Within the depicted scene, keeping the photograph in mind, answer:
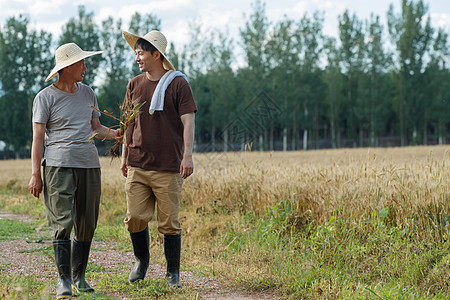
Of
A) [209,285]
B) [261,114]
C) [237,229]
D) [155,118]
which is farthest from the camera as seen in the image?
[261,114]

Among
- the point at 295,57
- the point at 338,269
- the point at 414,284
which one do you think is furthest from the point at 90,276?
the point at 295,57

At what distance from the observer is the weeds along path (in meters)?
4.11

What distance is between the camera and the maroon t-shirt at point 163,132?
405 centimetres

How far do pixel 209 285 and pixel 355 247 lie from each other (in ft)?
5.21

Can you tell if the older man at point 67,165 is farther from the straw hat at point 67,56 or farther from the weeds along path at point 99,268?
the weeds along path at point 99,268

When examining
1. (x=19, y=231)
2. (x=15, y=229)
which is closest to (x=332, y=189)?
(x=19, y=231)

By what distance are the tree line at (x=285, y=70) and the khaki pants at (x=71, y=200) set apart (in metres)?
37.6

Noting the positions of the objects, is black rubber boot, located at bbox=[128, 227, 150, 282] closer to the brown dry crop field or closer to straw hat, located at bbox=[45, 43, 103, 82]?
the brown dry crop field

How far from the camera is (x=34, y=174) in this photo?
3832mm

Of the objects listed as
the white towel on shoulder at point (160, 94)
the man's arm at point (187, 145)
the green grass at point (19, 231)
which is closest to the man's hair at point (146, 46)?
the white towel on shoulder at point (160, 94)

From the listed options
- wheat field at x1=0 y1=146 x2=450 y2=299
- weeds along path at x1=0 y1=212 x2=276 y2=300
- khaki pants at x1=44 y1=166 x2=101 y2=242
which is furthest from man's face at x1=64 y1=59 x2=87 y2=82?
weeds along path at x1=0 y1=212 x2=276 y2=300

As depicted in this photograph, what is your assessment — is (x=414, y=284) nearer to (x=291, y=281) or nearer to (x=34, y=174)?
(x=291, y=281)

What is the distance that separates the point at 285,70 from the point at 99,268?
137ft

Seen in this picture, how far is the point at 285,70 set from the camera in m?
45.1
